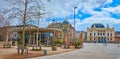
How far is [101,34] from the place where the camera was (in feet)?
454

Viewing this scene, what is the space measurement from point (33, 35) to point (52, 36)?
453cm

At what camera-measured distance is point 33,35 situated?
51594 millimetres

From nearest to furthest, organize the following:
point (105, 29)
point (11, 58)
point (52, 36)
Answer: point (11, 58), point (52, 36), point (105, 29)

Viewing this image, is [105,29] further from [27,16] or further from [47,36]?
[27,16]

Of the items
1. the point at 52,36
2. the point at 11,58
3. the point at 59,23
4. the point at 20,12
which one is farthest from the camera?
the point at 59,23

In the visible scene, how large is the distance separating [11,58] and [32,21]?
4730 millimetres

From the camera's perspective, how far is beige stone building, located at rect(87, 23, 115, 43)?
448 ft

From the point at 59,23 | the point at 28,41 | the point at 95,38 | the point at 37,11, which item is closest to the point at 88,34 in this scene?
the point at 95,38

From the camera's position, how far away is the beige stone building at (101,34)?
5379 inches

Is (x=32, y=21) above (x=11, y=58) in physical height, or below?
above

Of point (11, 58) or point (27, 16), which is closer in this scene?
point (11, 58)

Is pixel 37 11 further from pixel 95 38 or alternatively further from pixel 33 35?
pixel 95 38

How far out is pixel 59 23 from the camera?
64.2 m

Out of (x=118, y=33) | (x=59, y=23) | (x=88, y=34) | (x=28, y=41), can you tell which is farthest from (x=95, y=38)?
(x=28, y=41)
